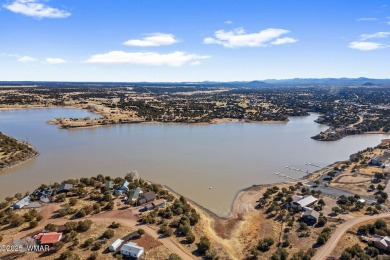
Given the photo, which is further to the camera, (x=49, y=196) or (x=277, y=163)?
(x=277, y=163)

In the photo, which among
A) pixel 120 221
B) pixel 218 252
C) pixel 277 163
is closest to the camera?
pixel 218 252

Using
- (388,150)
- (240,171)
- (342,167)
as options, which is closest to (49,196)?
(240,171)

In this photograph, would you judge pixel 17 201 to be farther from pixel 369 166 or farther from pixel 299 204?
pixel 369 166

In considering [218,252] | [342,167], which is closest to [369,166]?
[342,167]

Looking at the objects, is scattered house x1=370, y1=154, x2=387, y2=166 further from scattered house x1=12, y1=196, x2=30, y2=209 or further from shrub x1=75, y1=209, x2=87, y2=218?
scattered house x1=12, y1=196, x2=30, y2=209

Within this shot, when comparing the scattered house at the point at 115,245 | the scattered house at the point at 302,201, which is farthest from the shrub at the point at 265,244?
the scattered house at the point at 115,245

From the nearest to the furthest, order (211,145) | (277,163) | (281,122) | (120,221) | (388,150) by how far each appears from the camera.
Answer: (120,221) → (277,163) → (388,150) → (211,145) → (281,122)

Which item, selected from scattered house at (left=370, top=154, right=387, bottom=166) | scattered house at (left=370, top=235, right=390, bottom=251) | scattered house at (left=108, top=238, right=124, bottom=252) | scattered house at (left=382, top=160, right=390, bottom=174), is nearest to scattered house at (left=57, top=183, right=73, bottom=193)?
scattered house at (left=108, top=238, right=124, bottom=252)
